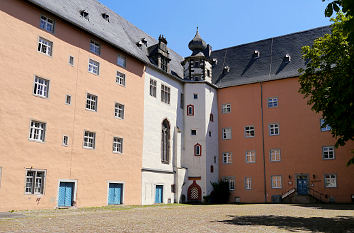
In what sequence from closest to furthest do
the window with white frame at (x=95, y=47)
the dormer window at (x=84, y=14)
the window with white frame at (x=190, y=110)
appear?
the window with white frame at (x=95, y=47) → the dormer window at (x=84, y=14) → the window with white frame at (x=190, y=110)

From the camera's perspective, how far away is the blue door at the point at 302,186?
115ft

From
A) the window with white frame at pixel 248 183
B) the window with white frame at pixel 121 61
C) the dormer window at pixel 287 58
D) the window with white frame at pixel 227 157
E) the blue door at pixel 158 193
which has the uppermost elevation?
the dormer window at pixel 287 58

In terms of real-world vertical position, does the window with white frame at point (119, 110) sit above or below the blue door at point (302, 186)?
above

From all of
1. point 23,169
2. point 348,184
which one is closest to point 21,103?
point 23,169

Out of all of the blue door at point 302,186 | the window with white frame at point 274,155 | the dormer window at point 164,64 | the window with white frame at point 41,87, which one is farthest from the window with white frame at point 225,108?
the window with white frame at point 41,87

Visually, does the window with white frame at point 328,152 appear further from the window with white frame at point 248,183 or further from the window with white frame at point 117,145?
the window with white frame at point 117,145

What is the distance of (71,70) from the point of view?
25.7 metres

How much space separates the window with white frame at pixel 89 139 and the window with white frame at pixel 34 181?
4057 millimetres

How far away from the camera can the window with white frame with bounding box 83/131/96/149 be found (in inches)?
1032

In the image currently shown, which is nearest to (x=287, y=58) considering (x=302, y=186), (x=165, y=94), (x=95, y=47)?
(x=302, y=186)

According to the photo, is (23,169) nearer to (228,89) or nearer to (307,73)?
(307,73)

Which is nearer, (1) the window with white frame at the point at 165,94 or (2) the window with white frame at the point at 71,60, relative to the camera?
(2) the window with white frame at the point at 71,60

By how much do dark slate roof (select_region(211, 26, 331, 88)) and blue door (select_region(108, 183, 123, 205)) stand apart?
1818 cm

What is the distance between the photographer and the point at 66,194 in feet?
79.9
